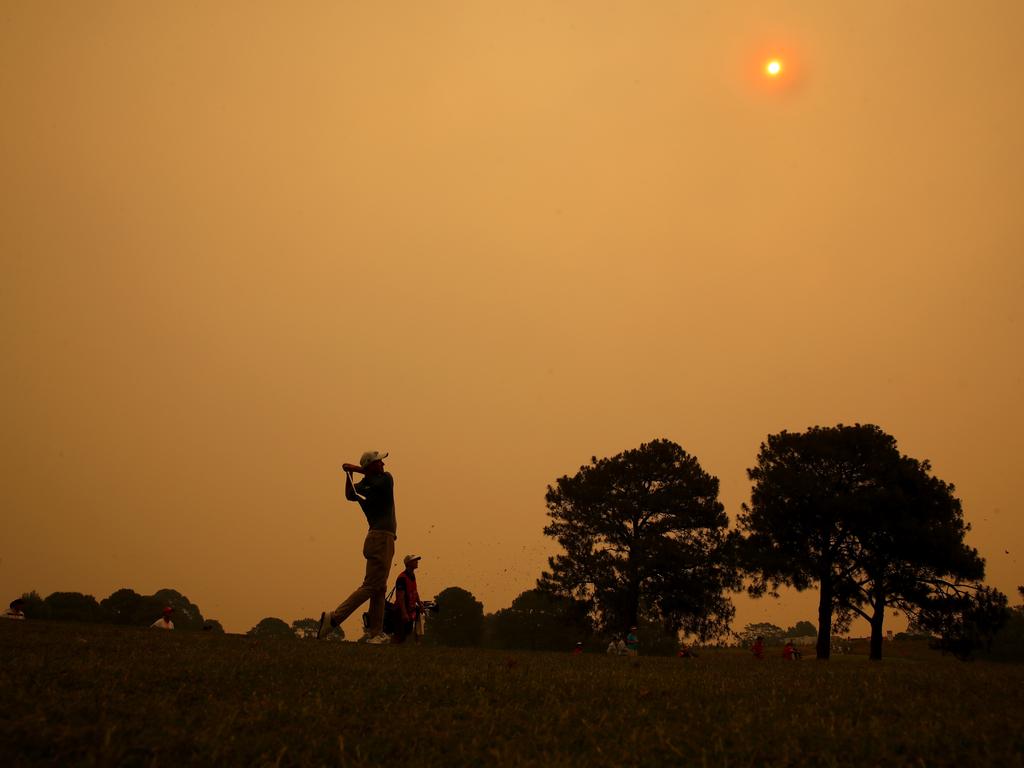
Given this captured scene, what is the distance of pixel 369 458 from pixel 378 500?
0.82 m

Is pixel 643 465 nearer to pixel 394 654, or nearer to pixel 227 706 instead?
pixel 394 654

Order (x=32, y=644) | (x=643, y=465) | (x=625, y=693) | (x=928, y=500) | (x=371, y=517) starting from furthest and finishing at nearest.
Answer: (x=643, y=465)
(x=928, y=500)
(x=371, y=517)
(x=32, y=644)
(x=625, y=693)

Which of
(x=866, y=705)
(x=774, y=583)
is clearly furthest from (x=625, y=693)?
(x=774, y=583)

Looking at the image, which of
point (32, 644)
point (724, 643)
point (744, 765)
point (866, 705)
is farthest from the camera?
point (724, 643)

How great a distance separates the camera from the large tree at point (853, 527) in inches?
1366

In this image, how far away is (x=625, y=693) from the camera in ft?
20.0

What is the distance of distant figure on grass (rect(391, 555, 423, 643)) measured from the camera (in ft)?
42.9

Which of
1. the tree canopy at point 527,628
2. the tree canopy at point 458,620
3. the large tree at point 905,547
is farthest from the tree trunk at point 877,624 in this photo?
the tree canopy at point 458,620

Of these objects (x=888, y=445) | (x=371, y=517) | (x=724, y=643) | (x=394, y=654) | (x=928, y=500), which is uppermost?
(x=888, y=445)

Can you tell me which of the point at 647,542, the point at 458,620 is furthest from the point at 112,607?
the point at 647,542

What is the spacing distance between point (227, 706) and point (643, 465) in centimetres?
3941

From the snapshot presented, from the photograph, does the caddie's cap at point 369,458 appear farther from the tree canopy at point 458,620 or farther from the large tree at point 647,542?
the tree canopy at point 458,620

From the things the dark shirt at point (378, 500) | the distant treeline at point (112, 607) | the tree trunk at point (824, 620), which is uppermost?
the dark shirt at point (378, 500)

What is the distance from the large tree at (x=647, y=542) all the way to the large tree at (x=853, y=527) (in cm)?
257
